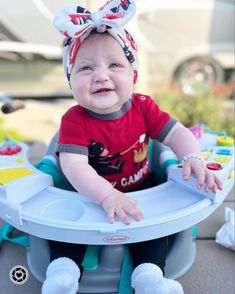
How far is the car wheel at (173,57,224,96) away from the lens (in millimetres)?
2787

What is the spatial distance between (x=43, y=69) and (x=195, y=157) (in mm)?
2513

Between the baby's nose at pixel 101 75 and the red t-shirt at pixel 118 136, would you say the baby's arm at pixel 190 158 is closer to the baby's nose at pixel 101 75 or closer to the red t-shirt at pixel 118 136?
the red t-shirt at pixel 118 136

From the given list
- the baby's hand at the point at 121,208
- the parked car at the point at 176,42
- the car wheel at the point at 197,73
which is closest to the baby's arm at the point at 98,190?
the baby's hand at the point at 121,208

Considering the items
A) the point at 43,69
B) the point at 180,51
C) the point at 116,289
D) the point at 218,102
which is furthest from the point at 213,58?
the point at 116,289

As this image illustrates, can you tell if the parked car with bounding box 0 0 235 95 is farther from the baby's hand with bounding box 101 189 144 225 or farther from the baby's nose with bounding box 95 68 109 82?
the baby's hand with bounding box 101 189 144 225

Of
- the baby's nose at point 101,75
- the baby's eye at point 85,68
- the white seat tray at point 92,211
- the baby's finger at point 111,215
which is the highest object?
the baby's eye at point 85,68

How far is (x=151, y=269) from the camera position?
2.70 ft

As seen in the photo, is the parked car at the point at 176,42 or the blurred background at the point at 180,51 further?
the parked car at the point at 176,42

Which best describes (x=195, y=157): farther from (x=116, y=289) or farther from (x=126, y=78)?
(x=116, y=289)

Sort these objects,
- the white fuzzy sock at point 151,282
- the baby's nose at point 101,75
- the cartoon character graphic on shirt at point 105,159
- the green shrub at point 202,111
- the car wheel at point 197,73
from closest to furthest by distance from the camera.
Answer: the white fuzzy sock at point 151,282, the baby's nose at point 101,75, the cartoon character graphic on shirt at point 105,159, the green shrub at point 202,111, the car wheel at point 197,73

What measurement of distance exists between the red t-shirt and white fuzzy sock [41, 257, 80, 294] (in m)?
0.25

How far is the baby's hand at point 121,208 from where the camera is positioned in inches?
31.3

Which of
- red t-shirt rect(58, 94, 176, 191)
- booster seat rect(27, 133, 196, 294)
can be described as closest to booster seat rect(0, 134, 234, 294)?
booster seat rect(27, 133, 196, 294)

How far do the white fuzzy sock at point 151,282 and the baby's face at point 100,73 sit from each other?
1.21 ft
